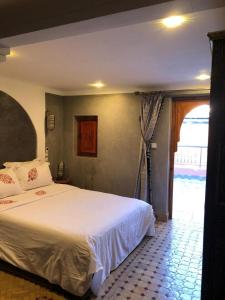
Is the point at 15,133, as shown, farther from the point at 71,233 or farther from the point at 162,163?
the point at 162,163

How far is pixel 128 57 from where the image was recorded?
2.55 metres

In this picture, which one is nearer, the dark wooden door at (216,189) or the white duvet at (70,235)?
the dark wooden door at (216,189)

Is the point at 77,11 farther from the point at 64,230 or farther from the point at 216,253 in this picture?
the point at 64,230

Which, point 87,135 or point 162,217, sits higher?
point 87,135

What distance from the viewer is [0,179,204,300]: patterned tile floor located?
2305 mm

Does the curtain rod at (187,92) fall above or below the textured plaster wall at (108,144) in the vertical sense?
above

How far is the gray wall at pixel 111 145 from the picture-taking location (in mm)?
4281

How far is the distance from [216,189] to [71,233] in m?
1.47

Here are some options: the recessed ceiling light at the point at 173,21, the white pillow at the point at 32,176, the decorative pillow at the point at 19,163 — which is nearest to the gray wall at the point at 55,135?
the decorative pillow at the point at 19,163

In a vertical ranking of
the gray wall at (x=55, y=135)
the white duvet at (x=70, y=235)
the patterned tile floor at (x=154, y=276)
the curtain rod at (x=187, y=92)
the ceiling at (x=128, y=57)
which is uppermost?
the ceiling at (x=128, y=57)

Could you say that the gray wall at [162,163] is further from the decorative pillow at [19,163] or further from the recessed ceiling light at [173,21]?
the recessed ceiling light at [173,21]

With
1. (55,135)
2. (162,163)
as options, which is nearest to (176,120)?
(162,163)

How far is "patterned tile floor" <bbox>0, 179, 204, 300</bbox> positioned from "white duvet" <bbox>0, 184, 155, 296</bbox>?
118mm

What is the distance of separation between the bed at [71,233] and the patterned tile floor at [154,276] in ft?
0.37
